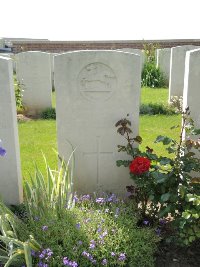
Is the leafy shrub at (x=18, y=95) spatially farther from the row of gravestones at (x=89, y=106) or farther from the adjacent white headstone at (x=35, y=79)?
the row of gravestones at (x=89, y=106)

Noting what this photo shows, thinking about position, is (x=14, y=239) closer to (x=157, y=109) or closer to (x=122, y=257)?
(x=122, y=257)

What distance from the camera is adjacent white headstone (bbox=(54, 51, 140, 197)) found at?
3.30 meters

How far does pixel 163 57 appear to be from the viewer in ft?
39.3

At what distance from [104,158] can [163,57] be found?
9201 millimetres

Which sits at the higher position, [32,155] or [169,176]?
[169,176]

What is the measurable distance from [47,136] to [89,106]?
9.61 ft

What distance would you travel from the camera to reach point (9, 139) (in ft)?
10.6

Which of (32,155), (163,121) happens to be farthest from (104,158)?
(163,121)

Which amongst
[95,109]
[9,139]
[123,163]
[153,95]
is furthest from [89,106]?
[153,95]

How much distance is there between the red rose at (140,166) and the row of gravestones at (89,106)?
0.55 m

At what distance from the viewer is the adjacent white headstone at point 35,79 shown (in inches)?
305

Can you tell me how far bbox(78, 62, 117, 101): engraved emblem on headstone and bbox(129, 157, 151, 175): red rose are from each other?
787 millimetres

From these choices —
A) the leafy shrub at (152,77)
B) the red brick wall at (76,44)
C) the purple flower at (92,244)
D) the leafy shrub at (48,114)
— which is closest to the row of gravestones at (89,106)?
the purple flower at (92,244)

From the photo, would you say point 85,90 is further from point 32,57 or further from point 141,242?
point 32,57
